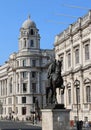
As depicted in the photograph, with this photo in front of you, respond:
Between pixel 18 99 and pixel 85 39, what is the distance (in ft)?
184

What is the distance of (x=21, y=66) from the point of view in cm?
11375

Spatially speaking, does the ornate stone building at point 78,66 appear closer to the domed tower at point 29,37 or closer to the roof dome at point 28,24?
the domed tower at point 29,37

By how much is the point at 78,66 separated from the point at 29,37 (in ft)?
175

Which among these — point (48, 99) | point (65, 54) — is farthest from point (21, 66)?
point (48, 99)

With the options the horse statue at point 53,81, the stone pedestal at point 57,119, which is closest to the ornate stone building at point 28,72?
the horse statue at point 53,81

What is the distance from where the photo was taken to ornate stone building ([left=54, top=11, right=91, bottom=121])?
61188 millimetres

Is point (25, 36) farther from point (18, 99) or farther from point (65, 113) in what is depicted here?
point (65, 113)

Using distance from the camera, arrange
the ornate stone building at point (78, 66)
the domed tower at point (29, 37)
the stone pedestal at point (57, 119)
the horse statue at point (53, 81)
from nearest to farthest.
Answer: the stone pedestal at point (57, 119), the horse statue at point (53, 81), the ornate stone building at point (78, 66), the domed tower at point (29, 37)

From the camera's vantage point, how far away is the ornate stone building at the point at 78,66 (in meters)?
61.2

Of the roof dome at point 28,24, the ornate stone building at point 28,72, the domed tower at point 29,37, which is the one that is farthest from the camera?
the roof dome at point 28,24

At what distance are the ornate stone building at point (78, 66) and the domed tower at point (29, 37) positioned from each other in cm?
4320

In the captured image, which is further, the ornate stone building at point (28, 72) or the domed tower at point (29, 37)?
the domed tower at point (29, 37)

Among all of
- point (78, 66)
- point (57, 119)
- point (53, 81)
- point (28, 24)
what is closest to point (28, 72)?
point (28, 24)

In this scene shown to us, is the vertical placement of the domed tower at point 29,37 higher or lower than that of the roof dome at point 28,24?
lower
